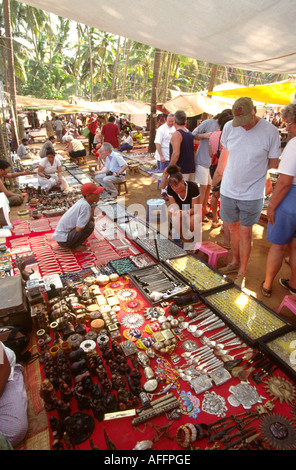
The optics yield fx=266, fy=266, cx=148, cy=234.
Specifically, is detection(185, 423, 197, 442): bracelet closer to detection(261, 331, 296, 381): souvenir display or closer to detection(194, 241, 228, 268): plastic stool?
detection(261, 331, 296, 381): souvenir display

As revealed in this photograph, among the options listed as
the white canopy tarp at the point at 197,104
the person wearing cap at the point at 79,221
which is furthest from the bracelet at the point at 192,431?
the white canopy tarp at the point at 197,104

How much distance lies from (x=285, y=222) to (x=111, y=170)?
5.18 meters

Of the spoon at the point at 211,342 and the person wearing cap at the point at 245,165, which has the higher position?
the person wearing cap at the point at 245,165

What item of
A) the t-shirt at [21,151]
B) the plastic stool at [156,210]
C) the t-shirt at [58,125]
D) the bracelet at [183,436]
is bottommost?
the bracelet at [183,436]

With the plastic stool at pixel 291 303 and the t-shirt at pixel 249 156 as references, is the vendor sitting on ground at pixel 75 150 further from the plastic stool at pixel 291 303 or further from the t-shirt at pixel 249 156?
the plastic stool at pixel 291 303

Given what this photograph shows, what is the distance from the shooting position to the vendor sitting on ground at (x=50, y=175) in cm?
737

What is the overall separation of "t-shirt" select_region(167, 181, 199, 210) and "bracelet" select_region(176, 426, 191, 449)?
10.3ft

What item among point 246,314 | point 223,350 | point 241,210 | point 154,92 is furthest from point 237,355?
point 154,92

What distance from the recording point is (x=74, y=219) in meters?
4.51

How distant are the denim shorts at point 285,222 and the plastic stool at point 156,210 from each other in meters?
2.70

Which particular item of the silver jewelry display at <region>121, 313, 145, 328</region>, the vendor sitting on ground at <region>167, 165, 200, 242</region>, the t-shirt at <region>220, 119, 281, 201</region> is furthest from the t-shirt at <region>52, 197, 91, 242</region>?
the t-shirt at <region>220, 119, 281, 201</region>

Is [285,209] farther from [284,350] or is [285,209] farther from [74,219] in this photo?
[74,219]

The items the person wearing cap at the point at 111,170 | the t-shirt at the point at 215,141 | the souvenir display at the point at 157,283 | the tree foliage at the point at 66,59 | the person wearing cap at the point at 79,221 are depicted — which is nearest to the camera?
the souvenir display at the point at 157,283

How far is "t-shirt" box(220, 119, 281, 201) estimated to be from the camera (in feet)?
10.3
